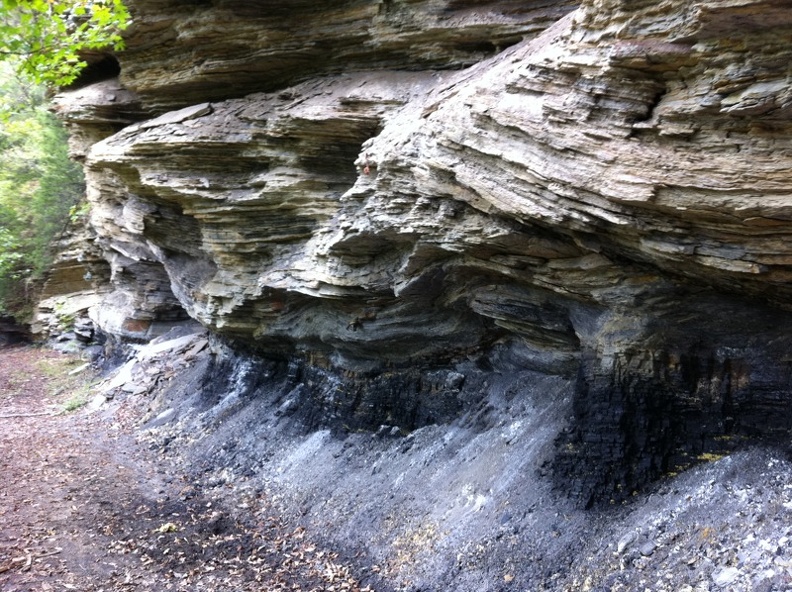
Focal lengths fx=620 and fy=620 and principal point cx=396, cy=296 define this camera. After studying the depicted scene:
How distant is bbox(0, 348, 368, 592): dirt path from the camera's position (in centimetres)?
855

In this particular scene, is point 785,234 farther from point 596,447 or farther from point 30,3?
point 30,3

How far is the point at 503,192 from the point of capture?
693 cm

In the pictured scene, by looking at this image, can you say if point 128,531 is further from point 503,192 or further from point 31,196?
point 31,196

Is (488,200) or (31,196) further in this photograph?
(31,196)

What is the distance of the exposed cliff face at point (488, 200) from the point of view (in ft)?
17.6

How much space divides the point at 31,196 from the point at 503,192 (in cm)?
→ 2508

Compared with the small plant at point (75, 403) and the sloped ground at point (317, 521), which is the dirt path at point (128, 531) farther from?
the small plant at point (75, 403)

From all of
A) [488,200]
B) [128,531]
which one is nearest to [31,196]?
[128,531]

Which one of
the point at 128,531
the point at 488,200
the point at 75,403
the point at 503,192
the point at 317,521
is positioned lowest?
the point at 75,403

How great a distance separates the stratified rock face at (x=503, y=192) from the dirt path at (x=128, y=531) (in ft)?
11.1

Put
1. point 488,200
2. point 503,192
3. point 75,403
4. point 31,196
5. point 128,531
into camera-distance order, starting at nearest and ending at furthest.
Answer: point 503,192
point 488,200
point 128,531
point 75,403
point 31,196

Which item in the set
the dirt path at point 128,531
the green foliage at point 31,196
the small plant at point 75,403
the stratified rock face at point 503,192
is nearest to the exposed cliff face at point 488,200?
A: the stratified rock face at point 503,192

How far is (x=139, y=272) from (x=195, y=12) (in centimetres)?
981

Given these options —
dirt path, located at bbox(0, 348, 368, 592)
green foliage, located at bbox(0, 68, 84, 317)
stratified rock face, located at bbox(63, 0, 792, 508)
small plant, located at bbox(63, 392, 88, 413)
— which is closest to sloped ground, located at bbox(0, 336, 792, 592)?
dirt path, located at bbox(0, 348, 368, 592)
